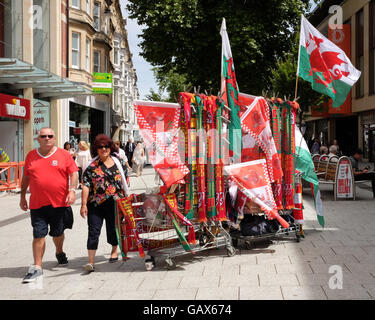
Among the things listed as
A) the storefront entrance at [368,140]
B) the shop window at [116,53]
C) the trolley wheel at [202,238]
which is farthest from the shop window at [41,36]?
the shop window at [116,53]

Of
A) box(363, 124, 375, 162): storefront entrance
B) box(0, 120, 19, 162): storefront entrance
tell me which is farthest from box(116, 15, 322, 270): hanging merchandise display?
box(363, 124, 375, 162): storefront entrance

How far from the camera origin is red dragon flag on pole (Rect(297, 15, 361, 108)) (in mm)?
6965

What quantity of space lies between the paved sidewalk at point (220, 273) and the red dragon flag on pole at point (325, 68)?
2.36m

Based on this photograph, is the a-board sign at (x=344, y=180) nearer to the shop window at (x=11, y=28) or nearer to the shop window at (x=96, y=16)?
the shop window at (x=11, y=28)

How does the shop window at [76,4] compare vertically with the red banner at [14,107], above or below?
above

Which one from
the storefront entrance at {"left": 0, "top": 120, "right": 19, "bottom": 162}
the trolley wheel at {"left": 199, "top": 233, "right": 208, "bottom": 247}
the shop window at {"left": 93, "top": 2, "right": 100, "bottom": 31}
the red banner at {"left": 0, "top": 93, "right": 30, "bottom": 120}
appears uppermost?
the shop window at {"left": 93, "top": 2, "right": 100, "bottom": 31}

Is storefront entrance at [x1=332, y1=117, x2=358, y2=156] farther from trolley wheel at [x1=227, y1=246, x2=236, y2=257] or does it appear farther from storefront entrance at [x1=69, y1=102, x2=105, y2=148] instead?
trolley wheel at [x1=227, y1=246, x2=236, y2=257]

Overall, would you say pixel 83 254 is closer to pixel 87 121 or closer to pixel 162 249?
pixel 162 249

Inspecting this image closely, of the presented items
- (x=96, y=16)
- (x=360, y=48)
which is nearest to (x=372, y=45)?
(x=360, y=48)

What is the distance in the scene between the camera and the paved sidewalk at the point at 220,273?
431cm

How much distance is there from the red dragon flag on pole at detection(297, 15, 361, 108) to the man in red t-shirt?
156 inches

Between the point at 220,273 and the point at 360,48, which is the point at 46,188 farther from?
the point at 360,48

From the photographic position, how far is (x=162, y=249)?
5.45 metres

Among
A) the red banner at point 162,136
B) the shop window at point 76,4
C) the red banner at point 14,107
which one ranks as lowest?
the red banner at point 162,136
